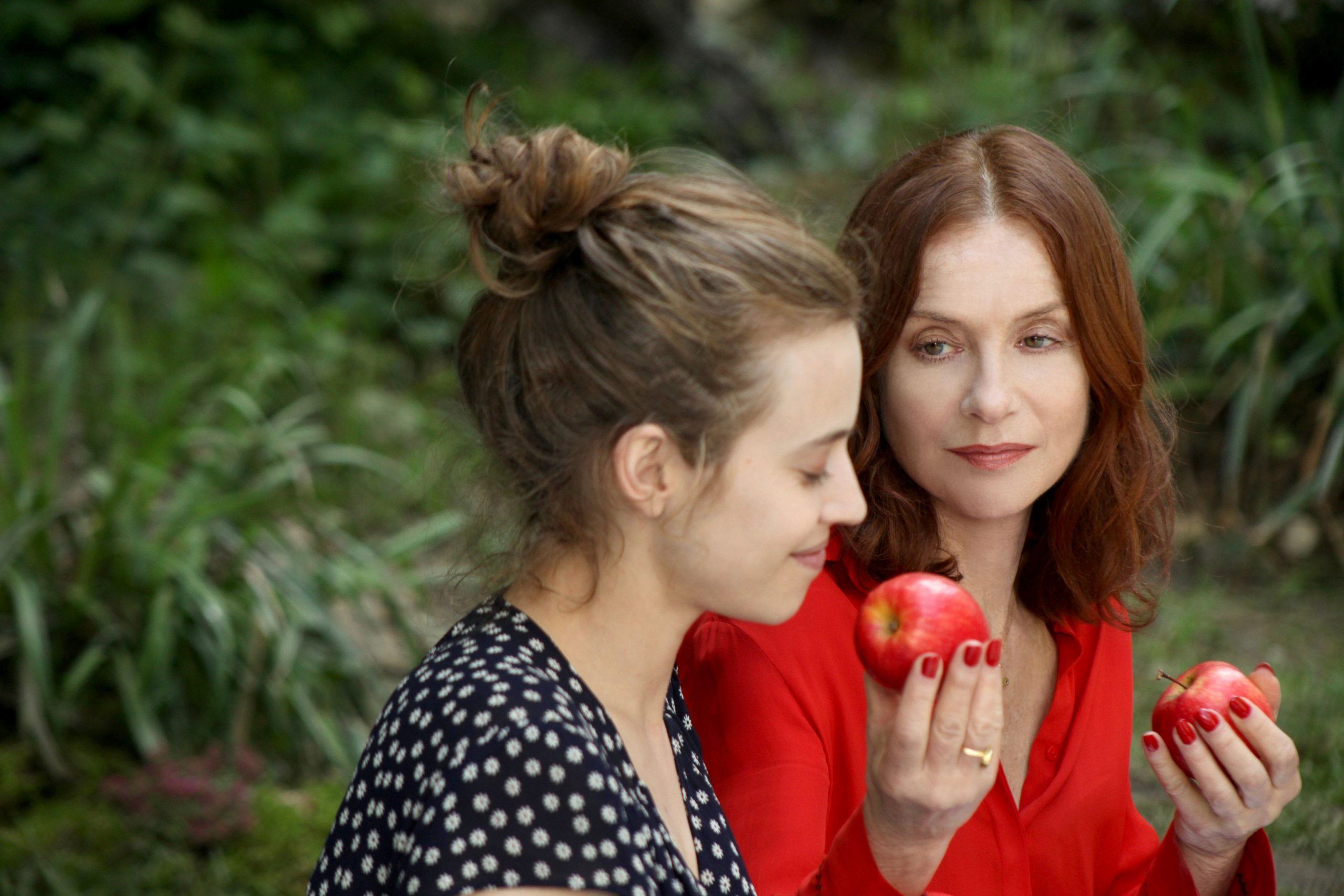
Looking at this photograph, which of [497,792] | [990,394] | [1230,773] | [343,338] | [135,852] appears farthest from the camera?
[343,338]

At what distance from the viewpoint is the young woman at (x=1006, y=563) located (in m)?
1.67

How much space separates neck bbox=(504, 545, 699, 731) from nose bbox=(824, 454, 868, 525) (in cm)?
19

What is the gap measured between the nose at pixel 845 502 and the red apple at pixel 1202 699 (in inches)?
20.8

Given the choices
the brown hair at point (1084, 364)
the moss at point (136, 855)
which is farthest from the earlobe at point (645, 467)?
the moss at point (136, 855)

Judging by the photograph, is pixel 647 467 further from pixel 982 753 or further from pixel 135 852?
pixel 135 852

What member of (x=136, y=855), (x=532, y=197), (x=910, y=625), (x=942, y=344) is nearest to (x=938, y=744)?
(x=910, y=625)

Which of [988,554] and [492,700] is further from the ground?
[988,554]

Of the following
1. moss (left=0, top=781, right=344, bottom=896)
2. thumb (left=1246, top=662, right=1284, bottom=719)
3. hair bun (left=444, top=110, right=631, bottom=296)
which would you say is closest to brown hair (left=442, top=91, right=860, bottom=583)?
hair bun (left=444, top=110, right=631, bottom=296)

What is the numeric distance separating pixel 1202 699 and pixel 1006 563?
0.41m

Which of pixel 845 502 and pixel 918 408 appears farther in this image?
pixel 918 408

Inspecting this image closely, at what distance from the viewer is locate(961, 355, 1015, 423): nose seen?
169 centimetres

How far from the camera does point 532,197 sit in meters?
1.41

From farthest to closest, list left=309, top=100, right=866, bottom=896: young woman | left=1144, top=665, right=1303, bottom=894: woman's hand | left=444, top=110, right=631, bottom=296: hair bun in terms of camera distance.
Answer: left=1144, top=665, right=1303, bottom=894: woman's hand, left=444, top=110, right=631, bottom=296: hair bun, left=309, top=100, right=866, bottom=896: young woman

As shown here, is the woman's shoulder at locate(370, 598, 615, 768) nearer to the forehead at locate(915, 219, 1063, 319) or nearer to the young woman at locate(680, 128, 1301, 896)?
the young woman at locate(680, 128, 1301, 896)
